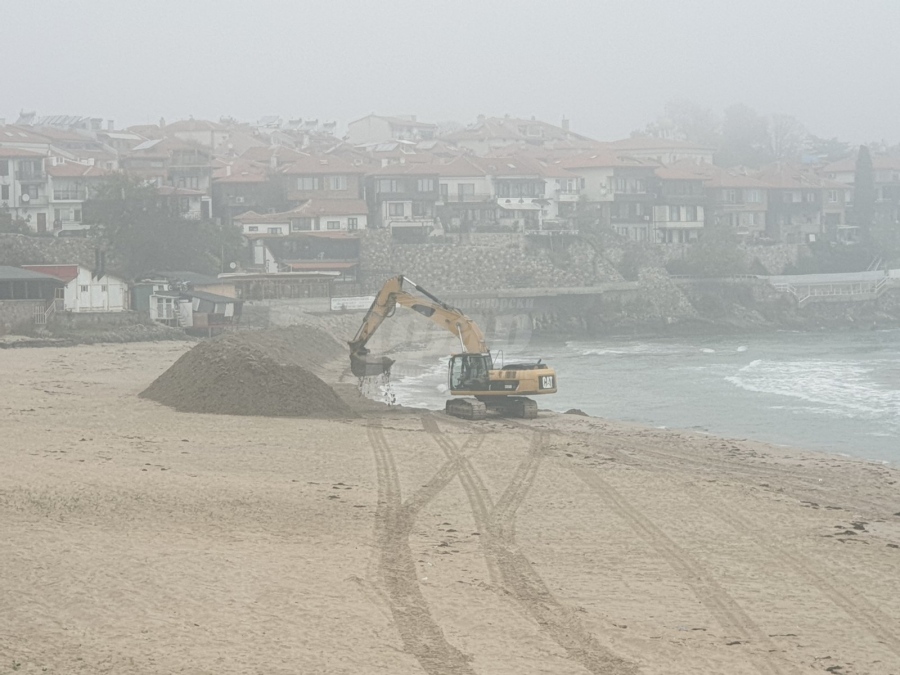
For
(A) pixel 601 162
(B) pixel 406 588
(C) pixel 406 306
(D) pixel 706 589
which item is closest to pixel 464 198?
(A) pixel 601 162

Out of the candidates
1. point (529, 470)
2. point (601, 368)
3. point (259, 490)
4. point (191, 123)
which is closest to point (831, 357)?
point (601, 368)

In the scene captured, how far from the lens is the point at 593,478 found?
63.5 feet

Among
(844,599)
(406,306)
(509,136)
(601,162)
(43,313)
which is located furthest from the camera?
(509,136)

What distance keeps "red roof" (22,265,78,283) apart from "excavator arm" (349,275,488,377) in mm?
25181

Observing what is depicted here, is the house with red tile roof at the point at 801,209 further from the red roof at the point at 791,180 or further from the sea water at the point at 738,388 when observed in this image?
the sea water at the point at 738,388

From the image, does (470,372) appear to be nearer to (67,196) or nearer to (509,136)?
(67,196)

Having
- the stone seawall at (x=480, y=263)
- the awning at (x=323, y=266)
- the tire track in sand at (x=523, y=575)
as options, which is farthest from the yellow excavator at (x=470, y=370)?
the awning at (x=323, y=266)

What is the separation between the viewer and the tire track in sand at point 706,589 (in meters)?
10.2

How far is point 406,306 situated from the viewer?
2938 cm

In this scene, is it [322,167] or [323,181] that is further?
[322,167]

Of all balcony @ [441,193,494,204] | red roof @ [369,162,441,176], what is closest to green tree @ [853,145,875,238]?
balcony @ [441,193,494,204]

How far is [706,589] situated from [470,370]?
1670 cm

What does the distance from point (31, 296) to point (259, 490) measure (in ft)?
116

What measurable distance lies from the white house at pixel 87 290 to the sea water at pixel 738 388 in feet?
45.4
